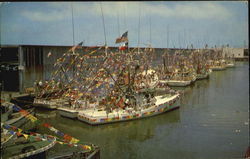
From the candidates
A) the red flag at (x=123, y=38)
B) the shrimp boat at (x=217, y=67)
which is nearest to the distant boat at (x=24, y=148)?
the red flag at (x=123, y=38)

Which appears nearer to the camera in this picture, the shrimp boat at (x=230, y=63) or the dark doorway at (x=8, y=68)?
the dark doorway at (x=8, y=68)

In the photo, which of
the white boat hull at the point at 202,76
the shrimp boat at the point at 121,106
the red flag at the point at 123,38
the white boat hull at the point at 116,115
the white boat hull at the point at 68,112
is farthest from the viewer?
the white boat hull at the point at 202,76

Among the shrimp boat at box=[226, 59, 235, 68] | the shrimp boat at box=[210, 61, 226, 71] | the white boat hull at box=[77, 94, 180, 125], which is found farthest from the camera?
the shrimp boat at box=[226, 59, 235, 68]

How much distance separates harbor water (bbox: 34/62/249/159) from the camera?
29.6 ft

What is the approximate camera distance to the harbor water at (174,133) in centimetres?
902

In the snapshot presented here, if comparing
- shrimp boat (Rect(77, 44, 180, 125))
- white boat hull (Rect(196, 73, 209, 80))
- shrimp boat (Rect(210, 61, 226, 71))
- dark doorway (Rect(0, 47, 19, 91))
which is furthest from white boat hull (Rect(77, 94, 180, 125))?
shrimp boat (Rect(210, 61, 226, 71))

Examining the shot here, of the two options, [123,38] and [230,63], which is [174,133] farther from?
[230,63]

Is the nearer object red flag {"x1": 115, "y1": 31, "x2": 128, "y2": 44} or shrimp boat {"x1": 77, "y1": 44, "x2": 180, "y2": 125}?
shrimp boat {"x1": 77, "y1": 44, "x2": 180, "y2": 125}

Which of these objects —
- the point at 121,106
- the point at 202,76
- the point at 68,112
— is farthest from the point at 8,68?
the point at 202,76

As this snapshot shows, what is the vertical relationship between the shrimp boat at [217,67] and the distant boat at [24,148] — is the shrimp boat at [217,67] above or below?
above

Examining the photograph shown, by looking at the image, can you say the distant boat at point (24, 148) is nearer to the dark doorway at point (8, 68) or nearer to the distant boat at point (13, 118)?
the distant boat at point (13, 118)

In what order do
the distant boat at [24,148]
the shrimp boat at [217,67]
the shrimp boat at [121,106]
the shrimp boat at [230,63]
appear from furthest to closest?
the shrimp boat at [230,63], the shrimp boat at [217,67], the shrimp boat at [121,106], the distant boat at [24,148]

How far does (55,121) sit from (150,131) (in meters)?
4.80

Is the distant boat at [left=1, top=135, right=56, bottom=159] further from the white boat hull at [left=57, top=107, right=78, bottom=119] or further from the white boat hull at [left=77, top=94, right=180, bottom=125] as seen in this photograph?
the white boat hull at [left=57, top=107, right=78, bottom=119]
